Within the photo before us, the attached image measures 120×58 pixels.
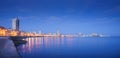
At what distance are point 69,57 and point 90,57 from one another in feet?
15.6

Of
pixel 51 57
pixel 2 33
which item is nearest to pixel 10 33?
pixel 2 33

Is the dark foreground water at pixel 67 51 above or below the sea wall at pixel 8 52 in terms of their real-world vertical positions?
below

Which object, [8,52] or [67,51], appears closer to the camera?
[8,52]

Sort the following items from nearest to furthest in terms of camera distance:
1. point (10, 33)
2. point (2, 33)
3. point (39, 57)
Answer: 1. point (39, 57)
2. point (2, 33)
3. point (10, 33)

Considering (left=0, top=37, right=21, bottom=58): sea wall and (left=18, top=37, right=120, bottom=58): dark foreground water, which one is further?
(left=18, top=37, right=120, bottom=58): dark foreground water

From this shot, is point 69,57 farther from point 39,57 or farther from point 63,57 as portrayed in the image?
point 39,57

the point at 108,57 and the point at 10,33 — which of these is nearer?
the point at 108,57

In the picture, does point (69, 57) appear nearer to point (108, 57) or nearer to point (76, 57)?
point (76, 57)

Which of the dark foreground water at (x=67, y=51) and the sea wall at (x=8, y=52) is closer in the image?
the sea wall at (x=8, y=52)

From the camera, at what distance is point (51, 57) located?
44.4 meters

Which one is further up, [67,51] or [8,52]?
[8,52]

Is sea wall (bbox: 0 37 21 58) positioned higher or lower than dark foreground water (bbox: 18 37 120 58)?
higher

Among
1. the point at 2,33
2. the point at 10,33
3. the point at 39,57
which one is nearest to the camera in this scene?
the point at 39,57

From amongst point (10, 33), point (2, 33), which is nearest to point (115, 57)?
point (2, 33)
